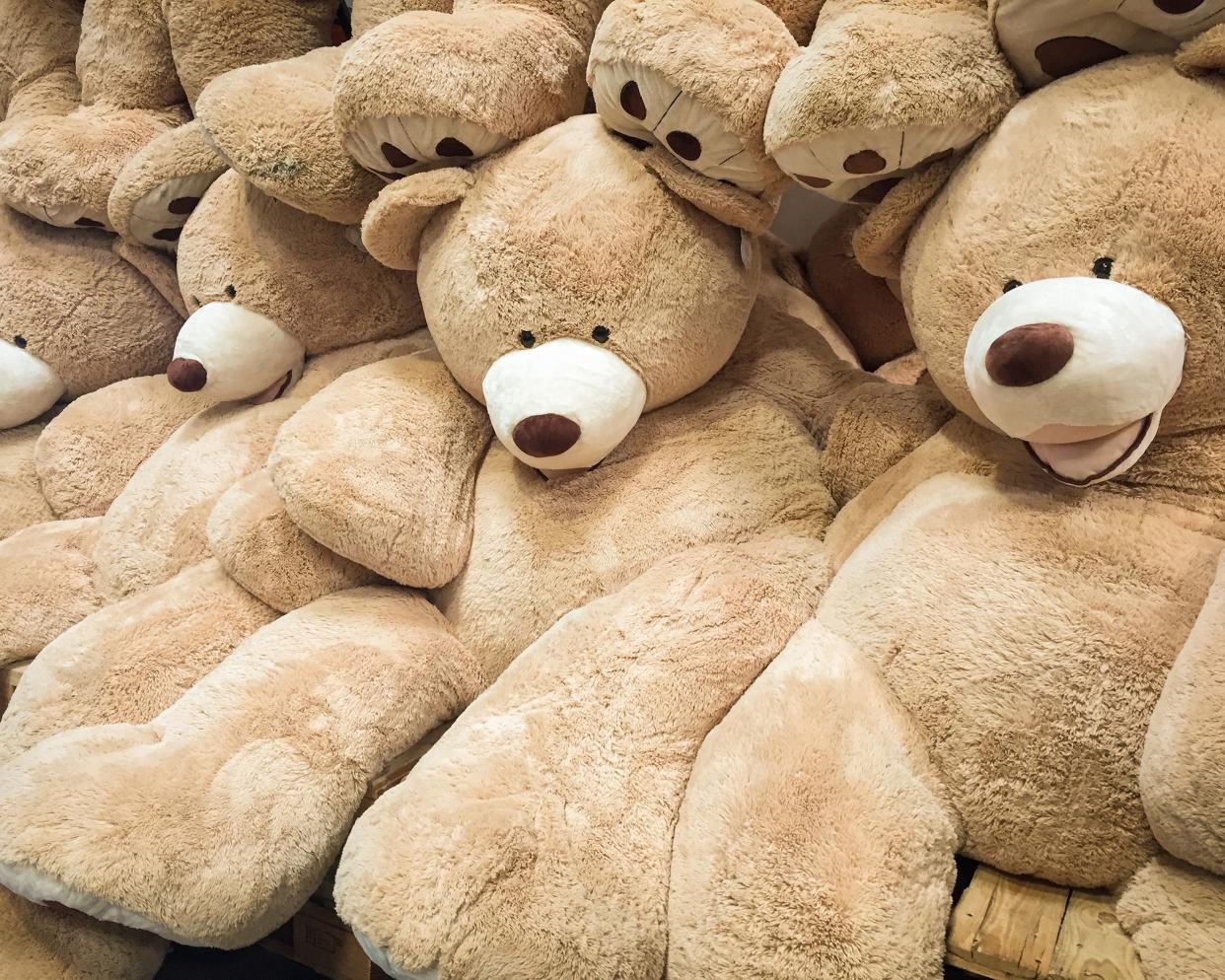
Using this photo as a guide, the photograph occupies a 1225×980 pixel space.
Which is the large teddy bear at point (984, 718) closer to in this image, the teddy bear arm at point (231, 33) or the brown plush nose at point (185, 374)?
the brown plush nose at point (185, 374)

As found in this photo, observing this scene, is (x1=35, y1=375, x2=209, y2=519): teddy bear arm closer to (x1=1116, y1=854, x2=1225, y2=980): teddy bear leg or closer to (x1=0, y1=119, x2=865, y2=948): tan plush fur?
(x1=0, y1=119, x2=865, y2=948): tan plush fur

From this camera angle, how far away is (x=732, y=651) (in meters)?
0.86

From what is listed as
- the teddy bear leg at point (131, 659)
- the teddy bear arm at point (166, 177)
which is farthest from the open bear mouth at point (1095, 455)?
the teddy bear arm at point (166, 177)

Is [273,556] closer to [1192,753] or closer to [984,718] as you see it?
[984,718]

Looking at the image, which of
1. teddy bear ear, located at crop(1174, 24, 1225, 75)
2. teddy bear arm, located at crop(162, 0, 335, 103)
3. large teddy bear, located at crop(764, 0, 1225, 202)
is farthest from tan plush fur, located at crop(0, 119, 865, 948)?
teddy bear arm, located at crop(162, 0, 335, 103)

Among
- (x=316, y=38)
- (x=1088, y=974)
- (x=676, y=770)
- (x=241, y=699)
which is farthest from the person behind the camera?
(x=316, y=38)

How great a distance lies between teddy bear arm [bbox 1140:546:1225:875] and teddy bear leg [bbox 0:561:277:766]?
897 millimetres

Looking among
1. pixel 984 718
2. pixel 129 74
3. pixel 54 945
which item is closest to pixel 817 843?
pixel 984 718

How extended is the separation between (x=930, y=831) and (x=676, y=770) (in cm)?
21

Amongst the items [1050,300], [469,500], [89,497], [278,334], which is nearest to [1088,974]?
[1050,300]

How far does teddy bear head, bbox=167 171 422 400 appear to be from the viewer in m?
1.24

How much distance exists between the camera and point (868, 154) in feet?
2.60

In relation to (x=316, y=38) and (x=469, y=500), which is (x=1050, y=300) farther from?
(x=316, y=38)

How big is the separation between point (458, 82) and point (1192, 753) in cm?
85
